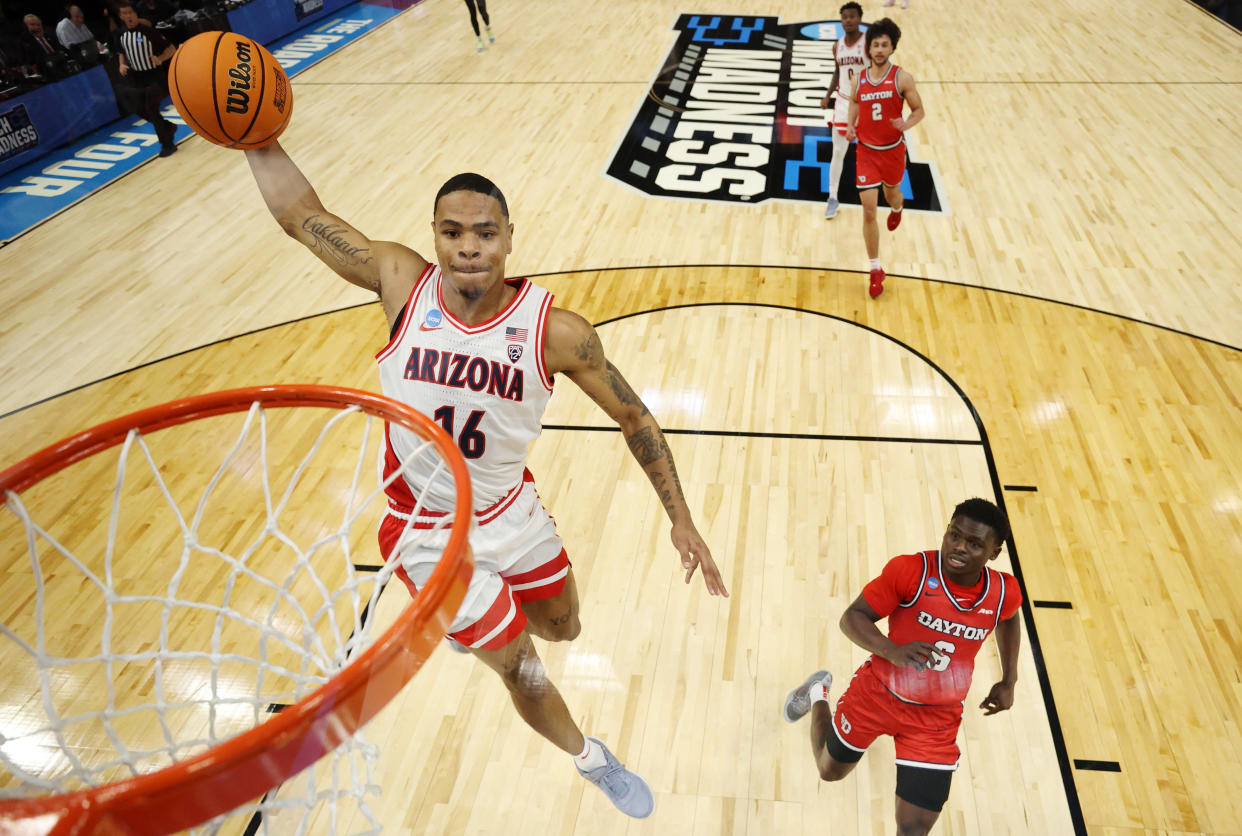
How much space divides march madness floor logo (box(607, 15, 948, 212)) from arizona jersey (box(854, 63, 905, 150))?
1.59 m

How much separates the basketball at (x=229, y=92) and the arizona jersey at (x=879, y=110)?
161 inches

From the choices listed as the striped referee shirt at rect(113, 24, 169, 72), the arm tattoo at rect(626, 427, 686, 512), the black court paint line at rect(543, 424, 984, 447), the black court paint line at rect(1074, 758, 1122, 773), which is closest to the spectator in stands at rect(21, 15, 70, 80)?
the striped referee shirt at rect(113, 24, 169, 72)

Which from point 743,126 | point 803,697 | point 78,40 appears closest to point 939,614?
point 803,697

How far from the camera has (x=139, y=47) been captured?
8805mm

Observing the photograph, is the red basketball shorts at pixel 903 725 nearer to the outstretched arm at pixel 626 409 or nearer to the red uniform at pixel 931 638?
the red uniform at pixel 931 638

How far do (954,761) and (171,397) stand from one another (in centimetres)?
471

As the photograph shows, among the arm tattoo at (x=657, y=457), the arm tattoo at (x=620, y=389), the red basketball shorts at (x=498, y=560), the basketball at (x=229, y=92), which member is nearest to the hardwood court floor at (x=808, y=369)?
the red basketball shorts at (x=498, y=560)

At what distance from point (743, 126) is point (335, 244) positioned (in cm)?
726

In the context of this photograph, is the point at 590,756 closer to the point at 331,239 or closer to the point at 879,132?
the point at 331,239

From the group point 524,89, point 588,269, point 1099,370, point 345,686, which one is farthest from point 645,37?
point 345,686

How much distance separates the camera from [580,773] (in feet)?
9.70

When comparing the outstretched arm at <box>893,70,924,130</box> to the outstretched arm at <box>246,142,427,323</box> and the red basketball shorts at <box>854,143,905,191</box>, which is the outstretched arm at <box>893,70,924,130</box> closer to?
the red basketball shorts at <box>854,143,905,191</box>

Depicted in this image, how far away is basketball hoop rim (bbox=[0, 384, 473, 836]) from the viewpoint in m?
1.21

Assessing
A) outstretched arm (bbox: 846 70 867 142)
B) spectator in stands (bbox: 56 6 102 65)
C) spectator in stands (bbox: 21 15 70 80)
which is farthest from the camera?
spectator in stands (bbox: 56 6 102 65)
